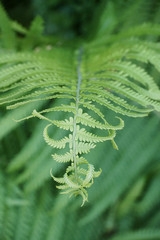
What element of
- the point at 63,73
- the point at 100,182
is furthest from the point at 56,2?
the point at 100,182

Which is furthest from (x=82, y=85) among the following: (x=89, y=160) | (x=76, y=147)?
(x=89, y=160)

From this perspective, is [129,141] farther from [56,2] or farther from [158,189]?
[56,2]

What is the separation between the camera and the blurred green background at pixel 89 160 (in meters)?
1.21

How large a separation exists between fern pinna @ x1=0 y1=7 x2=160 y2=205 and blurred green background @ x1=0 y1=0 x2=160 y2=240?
0.17 meters

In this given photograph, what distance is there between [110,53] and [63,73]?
229 mm

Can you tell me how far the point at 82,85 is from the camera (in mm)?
795

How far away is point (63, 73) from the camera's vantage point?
2.89ft

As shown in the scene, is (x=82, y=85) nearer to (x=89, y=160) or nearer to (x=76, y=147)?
(x=76, y=147)

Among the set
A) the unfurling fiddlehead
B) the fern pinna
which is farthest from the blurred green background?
the unfurling fiddlehead

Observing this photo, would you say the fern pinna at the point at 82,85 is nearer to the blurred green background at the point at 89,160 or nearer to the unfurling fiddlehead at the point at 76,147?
the unfurling fiddlehead at the point at 76,147

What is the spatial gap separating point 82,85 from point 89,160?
A: 1.82 ft

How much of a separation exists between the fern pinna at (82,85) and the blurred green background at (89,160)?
171mm

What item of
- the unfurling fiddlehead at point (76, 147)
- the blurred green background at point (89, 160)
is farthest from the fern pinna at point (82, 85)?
the blurred green background at point (89, 160)

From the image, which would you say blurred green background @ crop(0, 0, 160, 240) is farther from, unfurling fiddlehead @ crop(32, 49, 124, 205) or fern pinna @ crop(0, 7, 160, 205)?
unfurling fiddlehead @ crop(32, 49, 124, 205)
